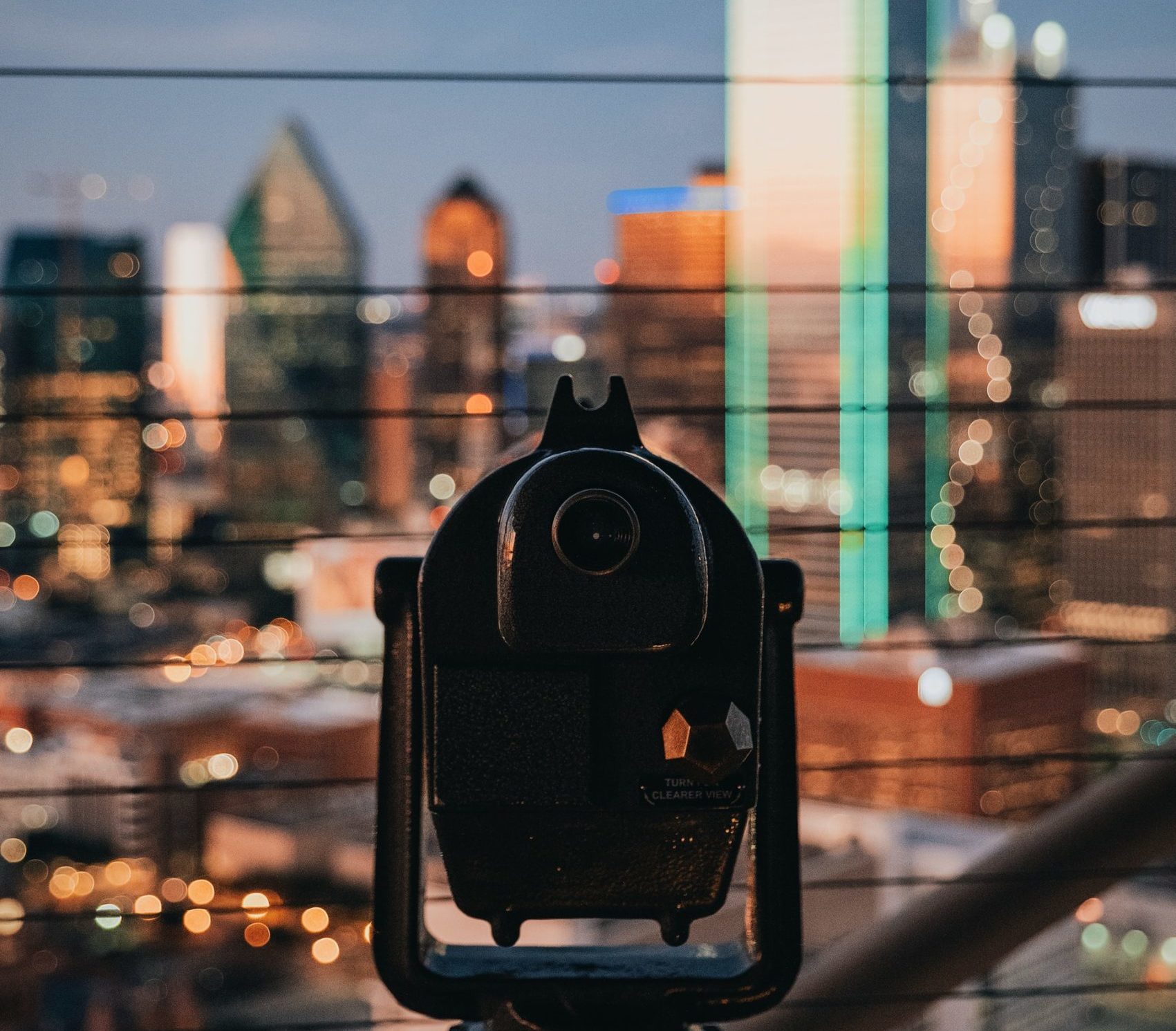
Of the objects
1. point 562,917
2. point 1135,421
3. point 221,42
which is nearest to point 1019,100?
point 1135,421

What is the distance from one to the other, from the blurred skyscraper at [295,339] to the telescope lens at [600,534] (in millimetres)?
478

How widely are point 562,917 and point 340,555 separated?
0.69 metres

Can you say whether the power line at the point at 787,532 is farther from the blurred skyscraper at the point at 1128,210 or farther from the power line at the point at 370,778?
the blurred skyscraper at the point at 1128,210

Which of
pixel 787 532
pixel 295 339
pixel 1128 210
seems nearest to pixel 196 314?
pixel 787 532

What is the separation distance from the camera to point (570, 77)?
58.1 inches

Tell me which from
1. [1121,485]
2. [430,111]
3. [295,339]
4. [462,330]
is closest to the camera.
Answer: [430,111]

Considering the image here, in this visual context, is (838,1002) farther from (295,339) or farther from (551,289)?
(295,339)

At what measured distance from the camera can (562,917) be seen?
1021mm

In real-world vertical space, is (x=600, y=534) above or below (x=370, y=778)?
above

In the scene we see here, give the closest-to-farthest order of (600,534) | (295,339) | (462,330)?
(600,534), (462,330), (295,339)

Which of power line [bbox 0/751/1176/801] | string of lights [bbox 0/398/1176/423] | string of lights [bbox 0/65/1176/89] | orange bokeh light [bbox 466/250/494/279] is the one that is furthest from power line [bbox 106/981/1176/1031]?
string of lights [bbox 0/65/1176/89]

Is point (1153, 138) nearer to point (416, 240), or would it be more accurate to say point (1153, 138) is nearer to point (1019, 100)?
point (1019, 100)

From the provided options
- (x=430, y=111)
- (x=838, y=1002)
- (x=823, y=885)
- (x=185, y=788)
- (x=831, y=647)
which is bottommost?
(x=838, y=1002)

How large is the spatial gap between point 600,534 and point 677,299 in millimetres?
731
